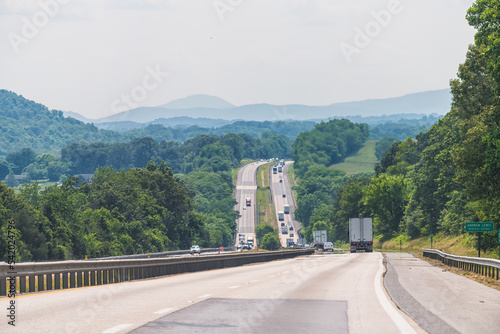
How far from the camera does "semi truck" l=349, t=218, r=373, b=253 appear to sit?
87.9 metres

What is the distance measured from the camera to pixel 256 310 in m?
15.6

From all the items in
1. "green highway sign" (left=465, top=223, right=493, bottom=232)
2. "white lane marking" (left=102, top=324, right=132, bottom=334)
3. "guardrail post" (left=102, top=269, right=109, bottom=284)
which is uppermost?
"green highway sign" (left=465, top=223, right=493, bottom=232)

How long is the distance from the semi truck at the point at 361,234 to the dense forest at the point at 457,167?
877 centimetres

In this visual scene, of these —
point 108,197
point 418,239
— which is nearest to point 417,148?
point 418,239

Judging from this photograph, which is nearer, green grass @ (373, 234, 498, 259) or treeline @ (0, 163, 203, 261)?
green grass @ (373, 234, 498, 259)

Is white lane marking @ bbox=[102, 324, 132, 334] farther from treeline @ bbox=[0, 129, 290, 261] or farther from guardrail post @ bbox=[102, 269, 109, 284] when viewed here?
treeline @ bbox=[0, 129, 290, 261]

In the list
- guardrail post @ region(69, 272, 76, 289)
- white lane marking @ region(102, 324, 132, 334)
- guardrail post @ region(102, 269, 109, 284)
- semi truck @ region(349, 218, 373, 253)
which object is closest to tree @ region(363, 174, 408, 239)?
semi truck @ region(349, 218, 373, 253)

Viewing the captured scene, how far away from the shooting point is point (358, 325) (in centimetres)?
1359

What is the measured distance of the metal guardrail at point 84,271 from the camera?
64.4ft

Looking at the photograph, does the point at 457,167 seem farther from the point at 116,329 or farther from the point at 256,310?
the point at 116,329

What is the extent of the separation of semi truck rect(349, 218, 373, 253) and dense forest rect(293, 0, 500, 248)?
28.8 ft

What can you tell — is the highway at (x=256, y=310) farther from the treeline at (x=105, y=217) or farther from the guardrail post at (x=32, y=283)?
the treeline at (x=105, y=217)

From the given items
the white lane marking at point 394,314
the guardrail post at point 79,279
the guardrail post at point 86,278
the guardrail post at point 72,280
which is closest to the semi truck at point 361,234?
the guardrail post at point 86,278

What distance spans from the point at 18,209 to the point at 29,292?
75.3 meters
